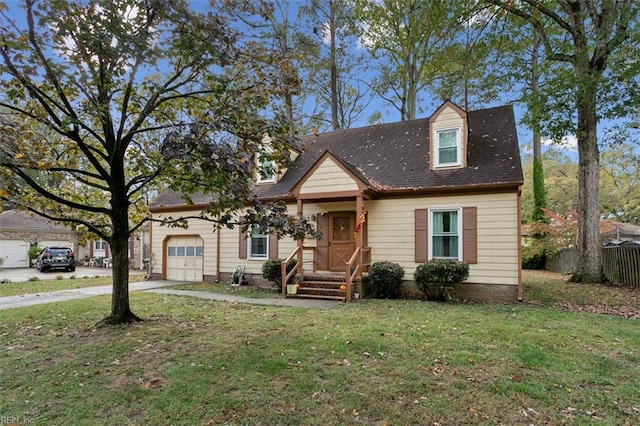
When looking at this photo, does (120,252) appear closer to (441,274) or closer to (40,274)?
(441,274)

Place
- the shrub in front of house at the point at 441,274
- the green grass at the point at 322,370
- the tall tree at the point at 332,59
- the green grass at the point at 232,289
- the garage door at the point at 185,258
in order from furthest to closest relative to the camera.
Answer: the tall tree at the point at 332,59
the garage door at the point at 185,258
the green grass at the point at 232,289
the shrub in front of house at the point at 441,274
the green grass at the point at 322,370

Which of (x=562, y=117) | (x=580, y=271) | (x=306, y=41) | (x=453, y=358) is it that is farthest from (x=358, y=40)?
(x=453, y=358)

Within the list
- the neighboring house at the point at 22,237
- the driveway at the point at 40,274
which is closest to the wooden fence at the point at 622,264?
the driveway at the point at 40,274

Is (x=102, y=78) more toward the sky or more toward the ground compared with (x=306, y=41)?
more toward the ground

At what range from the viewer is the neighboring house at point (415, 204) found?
395 inches

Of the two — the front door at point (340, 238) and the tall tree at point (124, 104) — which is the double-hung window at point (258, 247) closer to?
the front door at point (340, 238)

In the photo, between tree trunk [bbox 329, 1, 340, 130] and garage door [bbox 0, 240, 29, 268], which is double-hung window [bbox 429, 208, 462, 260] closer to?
tree trunk [bbox 329, 1, 340, 130]

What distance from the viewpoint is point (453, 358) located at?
16.1ft

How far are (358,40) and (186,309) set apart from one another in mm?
19269

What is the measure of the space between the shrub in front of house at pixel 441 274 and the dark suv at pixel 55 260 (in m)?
21.4

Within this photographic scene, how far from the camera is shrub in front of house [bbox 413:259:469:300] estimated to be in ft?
31.2

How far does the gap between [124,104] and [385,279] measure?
762 cm

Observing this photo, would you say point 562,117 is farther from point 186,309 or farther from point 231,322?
point 186,309

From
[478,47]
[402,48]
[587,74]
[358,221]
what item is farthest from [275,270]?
[402,48]
